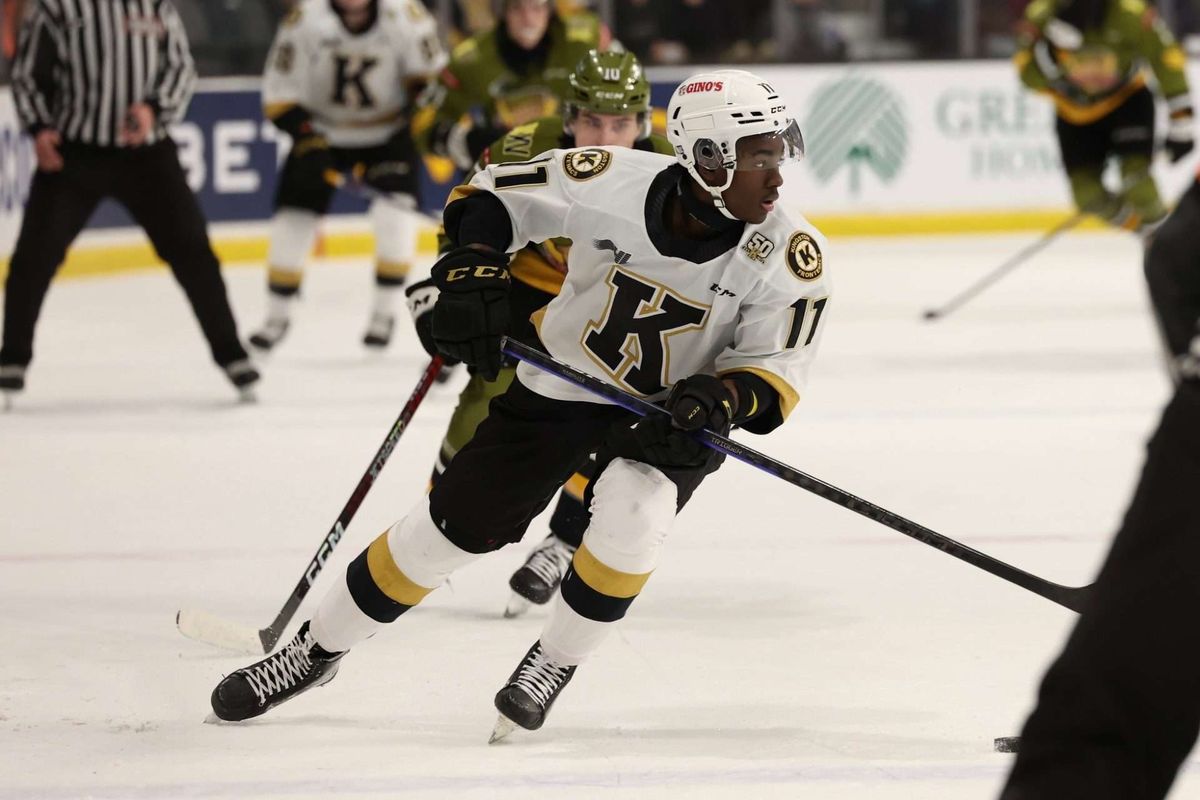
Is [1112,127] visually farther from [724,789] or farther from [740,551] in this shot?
[724,789]

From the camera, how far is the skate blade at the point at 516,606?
3221 mm

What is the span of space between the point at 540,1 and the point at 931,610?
266cm

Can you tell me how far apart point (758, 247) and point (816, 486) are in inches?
13.0

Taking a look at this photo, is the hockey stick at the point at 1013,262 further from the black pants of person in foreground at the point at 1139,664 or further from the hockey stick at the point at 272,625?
the black pants of person in foreground at the point at 1139,664

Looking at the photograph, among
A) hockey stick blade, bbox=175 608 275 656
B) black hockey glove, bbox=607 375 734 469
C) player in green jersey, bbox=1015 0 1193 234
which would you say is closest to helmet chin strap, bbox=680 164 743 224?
black hockey glove, bbox=607 375 734 469

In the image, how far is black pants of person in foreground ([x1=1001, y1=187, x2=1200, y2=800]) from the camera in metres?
1.50

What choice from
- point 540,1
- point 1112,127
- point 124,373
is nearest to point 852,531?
point 540,1

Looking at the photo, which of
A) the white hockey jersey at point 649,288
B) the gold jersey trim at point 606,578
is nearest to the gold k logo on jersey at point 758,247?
the white hockey jersey at point 649,288

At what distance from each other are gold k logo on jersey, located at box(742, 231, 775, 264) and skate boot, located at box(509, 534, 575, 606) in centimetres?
88

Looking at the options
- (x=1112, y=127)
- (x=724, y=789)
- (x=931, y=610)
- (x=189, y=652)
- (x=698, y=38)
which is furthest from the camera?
(x=698, y=38)

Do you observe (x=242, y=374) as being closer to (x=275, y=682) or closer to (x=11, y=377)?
(x=11, y=377)

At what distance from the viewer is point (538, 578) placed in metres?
3.21

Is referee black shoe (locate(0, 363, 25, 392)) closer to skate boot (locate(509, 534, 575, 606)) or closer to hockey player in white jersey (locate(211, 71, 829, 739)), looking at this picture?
skate boot (locate(509, 534, 575, 606))

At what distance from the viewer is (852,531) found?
12.6ft
